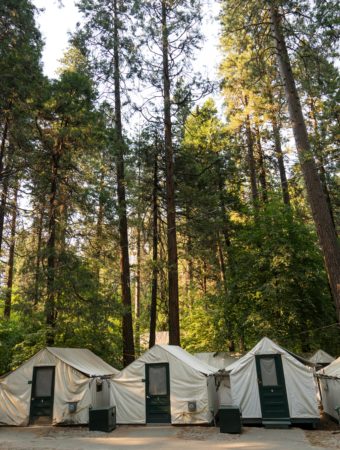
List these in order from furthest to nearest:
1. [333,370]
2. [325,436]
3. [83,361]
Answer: [83,361]
[333,370]
[325,436]

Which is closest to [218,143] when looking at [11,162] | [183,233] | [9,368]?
[183,233]

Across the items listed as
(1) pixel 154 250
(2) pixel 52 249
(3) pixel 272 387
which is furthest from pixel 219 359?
(2) pixel 52 249

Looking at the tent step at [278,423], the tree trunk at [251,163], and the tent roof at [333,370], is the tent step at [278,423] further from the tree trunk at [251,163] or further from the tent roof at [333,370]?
the tree trunk at [251,163]

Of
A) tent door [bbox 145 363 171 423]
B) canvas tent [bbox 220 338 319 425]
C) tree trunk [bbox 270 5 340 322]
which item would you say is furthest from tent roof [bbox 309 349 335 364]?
tent door [bbox 145 363 171 423]

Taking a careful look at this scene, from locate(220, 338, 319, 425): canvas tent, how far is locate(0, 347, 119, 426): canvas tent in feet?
13.5

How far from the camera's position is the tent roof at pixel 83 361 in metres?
11.1

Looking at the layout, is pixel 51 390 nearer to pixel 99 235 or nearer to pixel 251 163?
pixel 99 235

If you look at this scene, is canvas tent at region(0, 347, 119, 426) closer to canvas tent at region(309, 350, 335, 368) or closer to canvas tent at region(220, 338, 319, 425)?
canvas tent at region(220, 338, 319, 425)

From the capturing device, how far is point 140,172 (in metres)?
17.2

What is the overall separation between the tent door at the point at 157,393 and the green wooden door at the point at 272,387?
8.49ft

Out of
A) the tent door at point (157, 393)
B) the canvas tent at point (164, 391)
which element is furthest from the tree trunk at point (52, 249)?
the tent door at point (157, 393)

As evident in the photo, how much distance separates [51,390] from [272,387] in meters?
6.30

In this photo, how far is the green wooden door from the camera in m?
9.86

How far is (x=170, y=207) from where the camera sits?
45.5 feet
